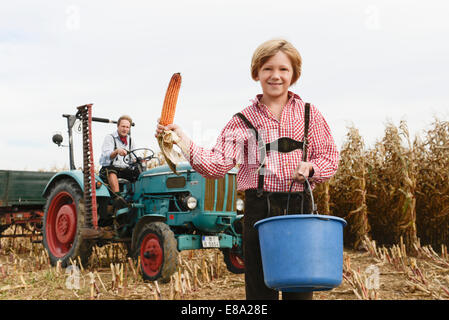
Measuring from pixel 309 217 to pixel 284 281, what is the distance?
28 centimetres

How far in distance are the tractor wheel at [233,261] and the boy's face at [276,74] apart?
4.01 m

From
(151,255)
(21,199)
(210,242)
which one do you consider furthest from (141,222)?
(21,199)

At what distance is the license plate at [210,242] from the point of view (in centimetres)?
555

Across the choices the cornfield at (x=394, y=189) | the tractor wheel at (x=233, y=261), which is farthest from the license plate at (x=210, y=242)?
the cornfield at (x=394, y=189)

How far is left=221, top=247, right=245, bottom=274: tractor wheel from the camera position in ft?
20.1

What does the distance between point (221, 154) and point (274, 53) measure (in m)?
0.54

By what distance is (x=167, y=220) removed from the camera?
5.86 m

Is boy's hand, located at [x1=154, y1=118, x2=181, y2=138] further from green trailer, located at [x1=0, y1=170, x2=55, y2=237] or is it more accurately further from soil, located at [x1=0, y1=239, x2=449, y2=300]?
green trailer, located at [x1=0, y1=170, x2=55, y2=237]

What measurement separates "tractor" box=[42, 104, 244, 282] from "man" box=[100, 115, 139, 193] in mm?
98

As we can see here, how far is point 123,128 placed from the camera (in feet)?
21.2

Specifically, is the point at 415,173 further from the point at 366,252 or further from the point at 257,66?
the point at 257,66

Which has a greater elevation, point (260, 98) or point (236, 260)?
point (260, 98)

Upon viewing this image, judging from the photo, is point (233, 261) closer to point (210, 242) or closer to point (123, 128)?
point (210, 242)
